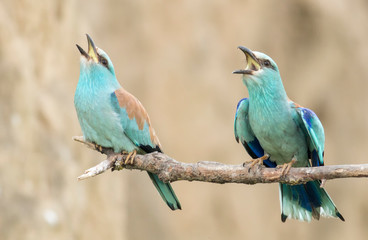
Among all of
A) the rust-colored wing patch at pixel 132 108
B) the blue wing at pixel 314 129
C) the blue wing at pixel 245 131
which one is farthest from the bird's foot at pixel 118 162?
the blue wing at pixel 314 129

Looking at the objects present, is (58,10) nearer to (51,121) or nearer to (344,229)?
(51,121)

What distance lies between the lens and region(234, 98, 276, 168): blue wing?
145 inches

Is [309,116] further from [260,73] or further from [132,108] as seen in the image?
[132,108]

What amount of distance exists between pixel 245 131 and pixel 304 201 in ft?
1.75

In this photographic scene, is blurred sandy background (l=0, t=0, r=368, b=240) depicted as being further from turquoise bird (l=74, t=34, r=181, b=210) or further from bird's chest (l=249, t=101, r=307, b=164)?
bird's chest (l=249, t=101, r=307, b=164)

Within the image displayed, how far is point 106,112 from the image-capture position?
3.63 metres

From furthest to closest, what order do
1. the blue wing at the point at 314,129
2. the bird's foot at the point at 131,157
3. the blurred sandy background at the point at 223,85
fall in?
the blurred sandy background at the point at 223,85 < the bird's foot at the point at 131,157 < the blue wing at the point at 314,129

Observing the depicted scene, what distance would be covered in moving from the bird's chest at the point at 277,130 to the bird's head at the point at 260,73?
5.3 inches

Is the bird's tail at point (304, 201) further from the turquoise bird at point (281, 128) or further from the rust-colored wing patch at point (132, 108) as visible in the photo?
the rust-colored wing patch at point (132, 108)

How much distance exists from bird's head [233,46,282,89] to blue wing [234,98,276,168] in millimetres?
209

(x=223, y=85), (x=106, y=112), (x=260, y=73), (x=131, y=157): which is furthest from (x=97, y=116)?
(x=223, y=85)

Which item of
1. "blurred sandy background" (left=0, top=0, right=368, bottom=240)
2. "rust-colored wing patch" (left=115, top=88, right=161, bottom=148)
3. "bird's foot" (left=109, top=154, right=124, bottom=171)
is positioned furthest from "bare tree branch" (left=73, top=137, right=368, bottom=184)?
"blurred sandy background" (left=0, top=0, right=368, bottom=240)

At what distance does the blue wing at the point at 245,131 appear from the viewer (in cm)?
369

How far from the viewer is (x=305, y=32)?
9453 millimetres
